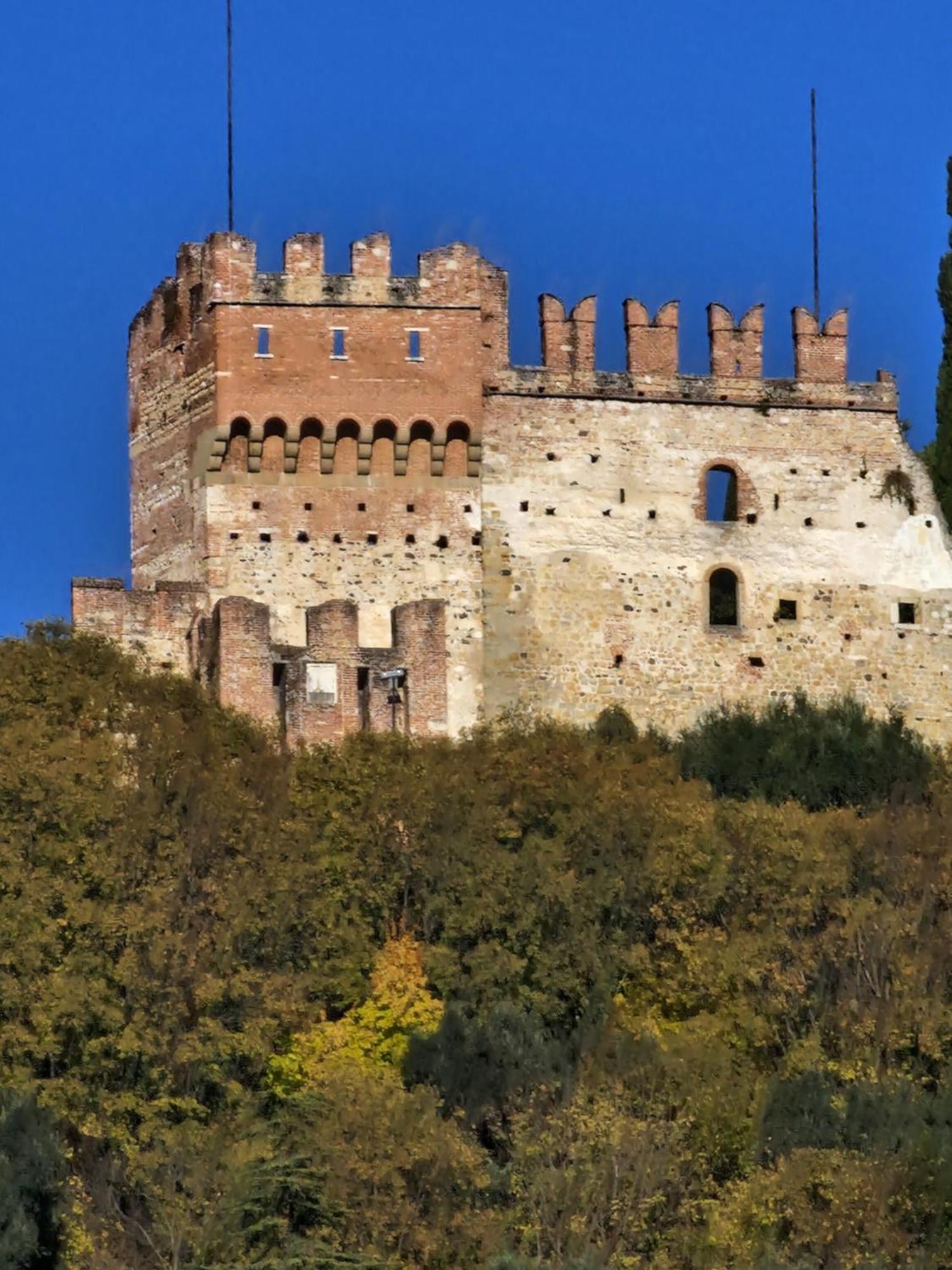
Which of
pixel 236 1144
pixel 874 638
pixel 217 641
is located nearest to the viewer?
pixel 236 1144

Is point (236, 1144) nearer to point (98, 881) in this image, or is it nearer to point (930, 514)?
point (98, 881)

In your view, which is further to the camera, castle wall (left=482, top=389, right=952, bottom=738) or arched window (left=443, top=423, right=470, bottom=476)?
arched window (left=443, top=423, right=470, bottom=476)

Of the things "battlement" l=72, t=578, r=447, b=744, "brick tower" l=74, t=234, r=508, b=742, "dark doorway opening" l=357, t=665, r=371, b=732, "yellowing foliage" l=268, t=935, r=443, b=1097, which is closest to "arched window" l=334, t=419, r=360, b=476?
"brick tower" l=74, t=234, r=508, b=742

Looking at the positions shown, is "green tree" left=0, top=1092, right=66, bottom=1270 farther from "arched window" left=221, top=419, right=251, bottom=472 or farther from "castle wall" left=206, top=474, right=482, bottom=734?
"arched window" left=221, top=419, right=251, bottom=472

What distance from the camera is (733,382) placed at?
66125 mm

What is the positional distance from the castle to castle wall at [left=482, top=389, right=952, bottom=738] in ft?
0.12

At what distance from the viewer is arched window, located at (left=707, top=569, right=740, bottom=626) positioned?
6538 centimetres

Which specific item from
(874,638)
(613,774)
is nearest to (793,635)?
(874,638)

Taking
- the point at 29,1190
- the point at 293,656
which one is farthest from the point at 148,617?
the point at 29,1190

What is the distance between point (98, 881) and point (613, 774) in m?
7.70

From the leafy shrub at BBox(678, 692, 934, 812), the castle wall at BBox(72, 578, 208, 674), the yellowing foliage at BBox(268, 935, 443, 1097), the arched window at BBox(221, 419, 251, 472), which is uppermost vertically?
the arched window at BBox(221, 419, 251, 472)

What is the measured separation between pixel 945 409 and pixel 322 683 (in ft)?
34.6

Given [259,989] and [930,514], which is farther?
[930,514]

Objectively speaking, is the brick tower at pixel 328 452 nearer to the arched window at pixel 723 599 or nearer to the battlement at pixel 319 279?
the battlement at pixel 319 279
